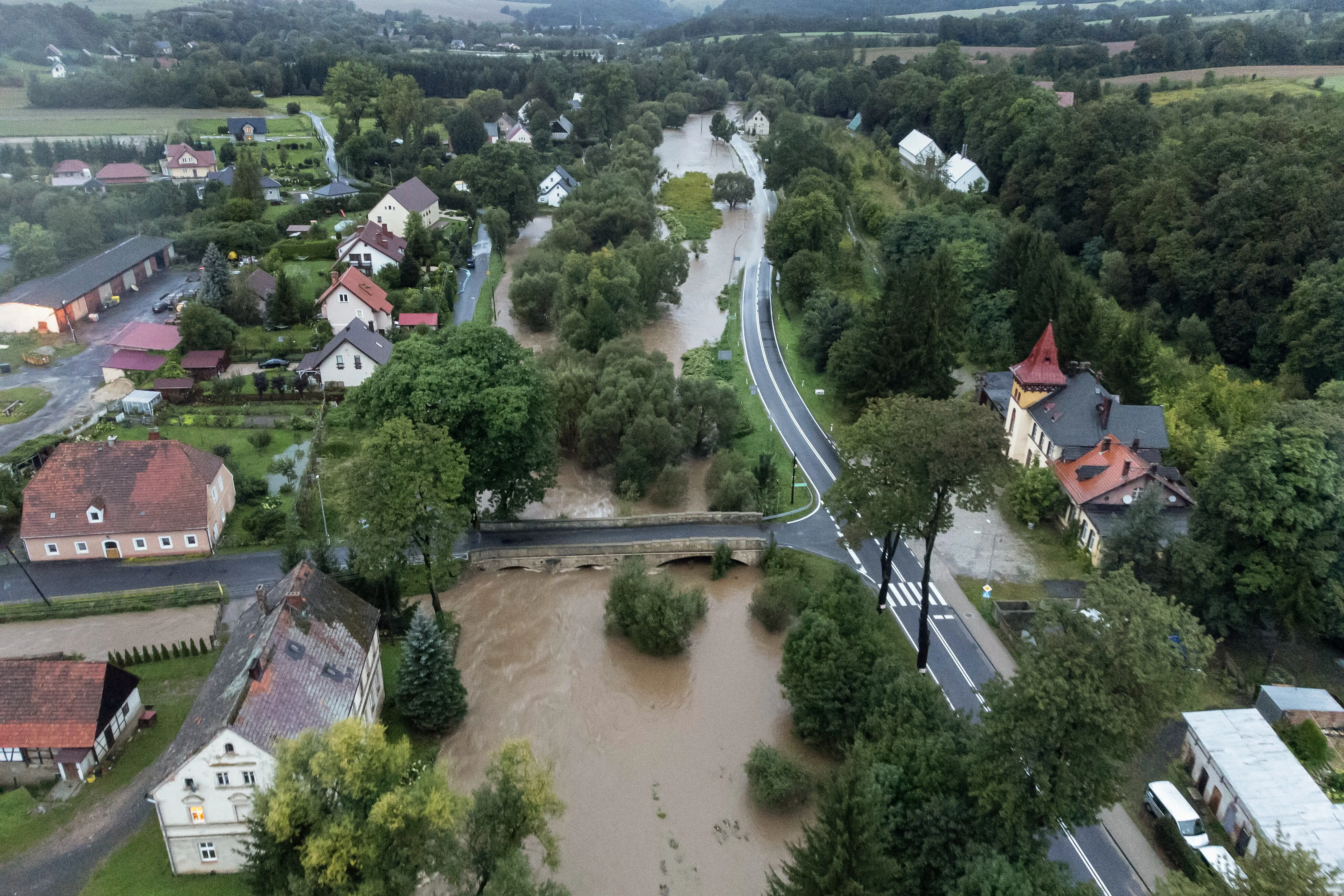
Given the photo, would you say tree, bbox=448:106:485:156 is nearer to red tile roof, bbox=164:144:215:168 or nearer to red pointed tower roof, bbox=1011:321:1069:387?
red tile roof, bbox=164:144:215:168

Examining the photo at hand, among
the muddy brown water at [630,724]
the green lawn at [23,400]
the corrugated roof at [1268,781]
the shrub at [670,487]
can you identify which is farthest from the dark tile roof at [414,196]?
the corrugated roof at [1268,781]

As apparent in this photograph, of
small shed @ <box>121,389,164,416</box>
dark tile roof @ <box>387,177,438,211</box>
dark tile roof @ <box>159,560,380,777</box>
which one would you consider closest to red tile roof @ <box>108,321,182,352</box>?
small shed @ <box>121,389,164,416</box>

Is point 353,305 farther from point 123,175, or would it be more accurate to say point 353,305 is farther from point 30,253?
point 123,175

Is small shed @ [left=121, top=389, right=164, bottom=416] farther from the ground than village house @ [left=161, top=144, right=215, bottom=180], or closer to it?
closer to it

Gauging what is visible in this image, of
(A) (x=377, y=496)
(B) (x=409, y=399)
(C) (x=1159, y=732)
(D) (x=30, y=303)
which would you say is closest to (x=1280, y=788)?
(C) (x=1159, y=732)

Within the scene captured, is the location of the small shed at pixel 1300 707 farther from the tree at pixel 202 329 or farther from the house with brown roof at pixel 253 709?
the tree at pixel 202 329
